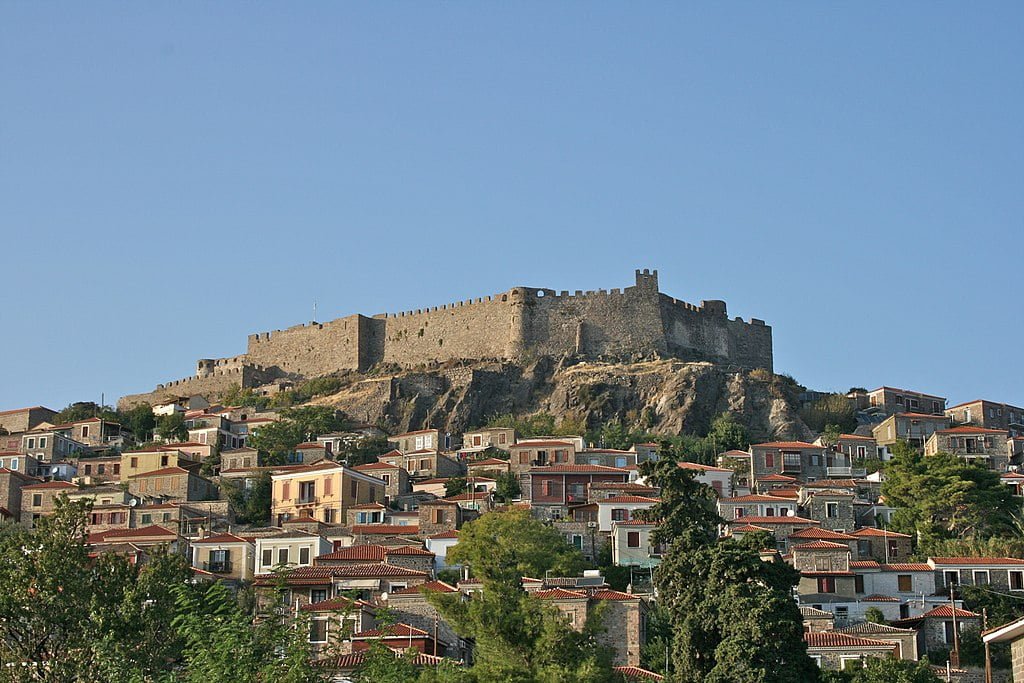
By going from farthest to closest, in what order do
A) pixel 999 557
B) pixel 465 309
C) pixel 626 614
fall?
pixel 465 309 → pixel 999 557 → pixel 626 614

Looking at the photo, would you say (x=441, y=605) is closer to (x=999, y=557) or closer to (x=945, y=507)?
(x=999, y=557)

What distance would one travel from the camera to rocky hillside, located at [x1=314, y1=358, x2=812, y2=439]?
96.1 m

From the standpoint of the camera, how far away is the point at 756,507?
2662 inches

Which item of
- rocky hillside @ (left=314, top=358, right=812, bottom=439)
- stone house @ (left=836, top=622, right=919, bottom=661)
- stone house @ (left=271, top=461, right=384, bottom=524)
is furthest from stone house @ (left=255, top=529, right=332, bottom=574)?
rocky hillside @ (left=314, top=358, right=812, bottom=439)

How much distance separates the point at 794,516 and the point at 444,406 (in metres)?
36.5

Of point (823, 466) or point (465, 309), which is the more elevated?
point (465, 309)

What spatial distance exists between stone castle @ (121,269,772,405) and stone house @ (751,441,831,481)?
77.3ft

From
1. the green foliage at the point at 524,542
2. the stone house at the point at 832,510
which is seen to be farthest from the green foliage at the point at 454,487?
the stone house at the point at 832,510

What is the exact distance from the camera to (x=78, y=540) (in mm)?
31781

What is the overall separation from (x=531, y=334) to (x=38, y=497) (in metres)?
37.9

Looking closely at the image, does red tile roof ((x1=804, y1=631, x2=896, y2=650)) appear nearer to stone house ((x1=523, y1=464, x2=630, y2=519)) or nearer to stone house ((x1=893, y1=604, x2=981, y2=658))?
stone house ((x1=893, y1=604, x2=981, y2=658))

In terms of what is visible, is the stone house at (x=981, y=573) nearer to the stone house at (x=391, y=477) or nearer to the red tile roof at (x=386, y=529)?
the red tile roof at (x=386, y=529)

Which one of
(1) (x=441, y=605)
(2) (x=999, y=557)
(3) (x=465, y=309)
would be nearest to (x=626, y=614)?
(1) (x=441, y=605)

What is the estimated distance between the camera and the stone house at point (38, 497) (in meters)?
73.2
